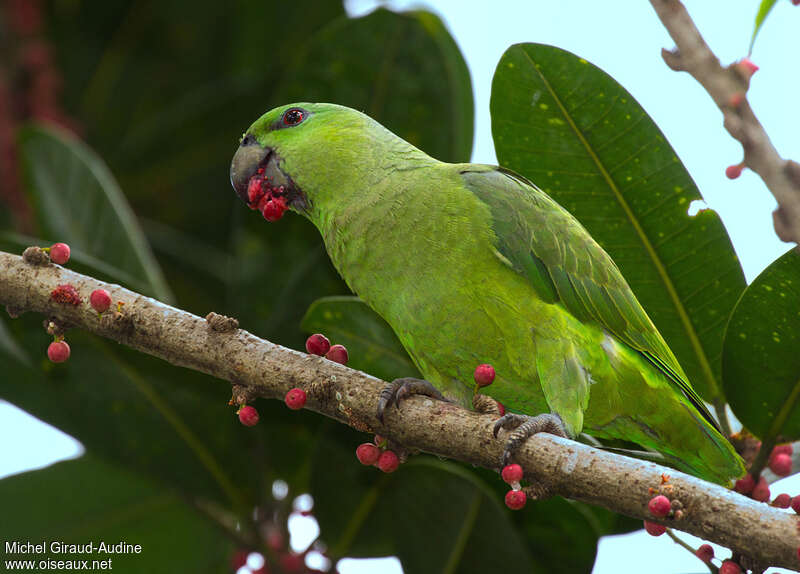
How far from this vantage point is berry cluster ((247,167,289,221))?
249 cm

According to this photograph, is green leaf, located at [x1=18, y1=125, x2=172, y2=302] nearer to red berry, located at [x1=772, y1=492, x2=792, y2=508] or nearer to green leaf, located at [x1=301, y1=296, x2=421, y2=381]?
green leaf, located at [x1=301, y1=296, x2=421, y2=381]

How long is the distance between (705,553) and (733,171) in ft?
2.87

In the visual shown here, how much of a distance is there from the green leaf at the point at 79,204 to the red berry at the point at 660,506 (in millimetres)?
1778

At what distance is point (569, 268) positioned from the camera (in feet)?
7.81

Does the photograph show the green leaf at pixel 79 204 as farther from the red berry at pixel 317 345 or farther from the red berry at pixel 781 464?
the red berry at pixel 781 464

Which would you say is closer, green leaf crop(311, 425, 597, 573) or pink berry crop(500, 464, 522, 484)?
pink berry crop(500, 464, 522, 484)

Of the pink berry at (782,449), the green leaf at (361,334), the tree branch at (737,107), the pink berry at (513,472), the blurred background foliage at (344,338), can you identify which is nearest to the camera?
the tree branch at (737,107)

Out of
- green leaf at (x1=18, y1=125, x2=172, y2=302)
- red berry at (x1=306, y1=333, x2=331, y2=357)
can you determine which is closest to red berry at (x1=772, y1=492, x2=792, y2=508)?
red berry at (x1=306, y1=333, x2=331, y2=357)

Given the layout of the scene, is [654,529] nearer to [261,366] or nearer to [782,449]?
[782,449]

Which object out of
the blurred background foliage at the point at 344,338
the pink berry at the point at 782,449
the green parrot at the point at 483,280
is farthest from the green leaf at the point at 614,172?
the pink berry at the point at 782,449

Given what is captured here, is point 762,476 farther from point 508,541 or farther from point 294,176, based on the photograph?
point 294,176

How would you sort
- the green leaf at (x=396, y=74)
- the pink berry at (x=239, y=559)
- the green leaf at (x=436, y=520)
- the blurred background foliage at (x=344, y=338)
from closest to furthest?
1. the blurred background foliage at (x=344, y=338)
2. the green leaf at (x=436, y=520)
3. the pink berry at (x=239, y=559)
4. the green leaf at (x=396, y=74)

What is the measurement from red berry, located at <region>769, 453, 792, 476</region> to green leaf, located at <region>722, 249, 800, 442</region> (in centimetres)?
5

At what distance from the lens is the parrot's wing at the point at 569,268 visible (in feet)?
7.65
